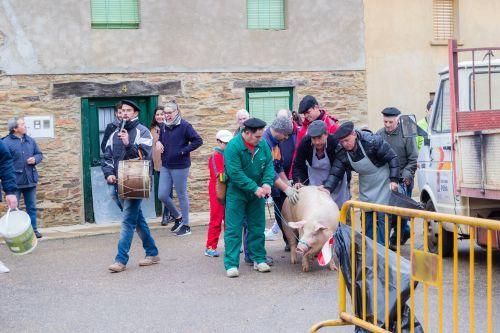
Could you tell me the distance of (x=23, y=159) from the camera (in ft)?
42.9

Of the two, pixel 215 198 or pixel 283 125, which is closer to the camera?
pixel 283 125

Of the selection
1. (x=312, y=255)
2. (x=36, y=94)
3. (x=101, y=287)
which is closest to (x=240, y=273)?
(x=312, y=255)

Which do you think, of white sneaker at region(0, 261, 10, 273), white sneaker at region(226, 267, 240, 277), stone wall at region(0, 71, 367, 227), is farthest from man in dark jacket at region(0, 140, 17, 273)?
stone wall at region(0, 71, 367, 227)

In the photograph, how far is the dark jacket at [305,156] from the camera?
971 centimetres

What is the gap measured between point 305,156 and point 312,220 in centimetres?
102

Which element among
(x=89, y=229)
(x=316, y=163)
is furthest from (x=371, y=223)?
(x=89, y=229)

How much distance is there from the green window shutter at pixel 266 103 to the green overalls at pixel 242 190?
22.4 feet

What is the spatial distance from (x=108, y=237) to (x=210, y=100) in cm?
364

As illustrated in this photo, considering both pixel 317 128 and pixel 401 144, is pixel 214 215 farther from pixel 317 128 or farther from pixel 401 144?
pixel 401 144

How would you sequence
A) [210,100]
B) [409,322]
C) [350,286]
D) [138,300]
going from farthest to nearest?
[210,100] < [138,300] < [350,286] < [409,322]

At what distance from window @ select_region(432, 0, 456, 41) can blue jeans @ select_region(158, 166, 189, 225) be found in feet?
25.5

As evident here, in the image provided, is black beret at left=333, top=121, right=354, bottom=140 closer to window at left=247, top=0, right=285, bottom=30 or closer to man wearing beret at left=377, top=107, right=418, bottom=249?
man wearing beret at left=377, top=107, right=418, bottom=249

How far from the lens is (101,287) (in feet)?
30.1

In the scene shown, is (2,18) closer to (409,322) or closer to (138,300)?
(138,300)
